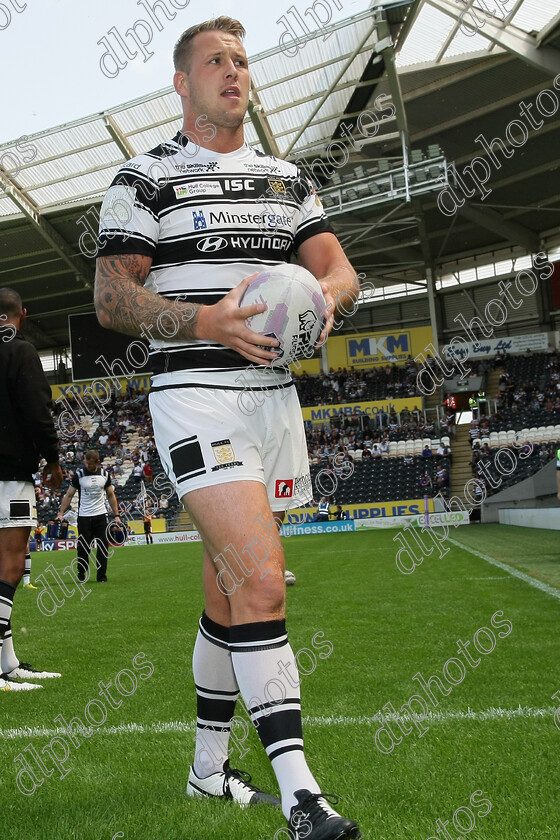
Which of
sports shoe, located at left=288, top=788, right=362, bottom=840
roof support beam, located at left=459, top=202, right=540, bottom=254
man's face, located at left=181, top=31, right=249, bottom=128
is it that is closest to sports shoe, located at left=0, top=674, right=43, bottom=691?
sports shoe, located at left=288, top=788, right=362, bottom=840

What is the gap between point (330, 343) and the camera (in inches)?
1593

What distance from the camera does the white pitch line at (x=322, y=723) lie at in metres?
3.38

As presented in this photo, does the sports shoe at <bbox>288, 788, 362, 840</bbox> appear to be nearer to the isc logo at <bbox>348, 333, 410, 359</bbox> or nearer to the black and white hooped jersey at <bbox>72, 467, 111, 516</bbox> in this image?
the black and white hooped jersey at <bbox>72, 467, 111, 516</bbox>

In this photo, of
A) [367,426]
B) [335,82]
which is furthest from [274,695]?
[367,426]

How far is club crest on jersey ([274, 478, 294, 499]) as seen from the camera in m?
2.49

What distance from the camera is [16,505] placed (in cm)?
471

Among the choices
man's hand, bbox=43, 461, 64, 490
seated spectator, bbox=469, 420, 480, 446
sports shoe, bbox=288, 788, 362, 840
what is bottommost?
seated spectator, bbox=469, 420, 480, 446

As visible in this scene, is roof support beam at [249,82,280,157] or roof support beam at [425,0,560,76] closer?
roof support beam at [425,0,560,76]

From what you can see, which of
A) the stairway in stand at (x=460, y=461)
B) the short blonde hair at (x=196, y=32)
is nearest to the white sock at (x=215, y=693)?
the short blonde hair at (x=196, y=32)

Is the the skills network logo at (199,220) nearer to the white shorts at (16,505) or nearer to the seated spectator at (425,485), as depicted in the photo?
the white shorts at (16,505)

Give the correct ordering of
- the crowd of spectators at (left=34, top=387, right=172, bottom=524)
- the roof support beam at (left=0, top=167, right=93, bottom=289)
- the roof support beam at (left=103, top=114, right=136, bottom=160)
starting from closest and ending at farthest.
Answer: the roof support beam at (left=103, top=114, right=136, bottom=160), the roof support beam at (left=0, top=167, right=93, bottom=289), the crowd of spectators at (left=34, top=387, right=172, bottom=524)

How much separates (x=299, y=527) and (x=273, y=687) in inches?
1088

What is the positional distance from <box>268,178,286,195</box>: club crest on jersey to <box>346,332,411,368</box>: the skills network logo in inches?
1480

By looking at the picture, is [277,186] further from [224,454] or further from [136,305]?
[224,454]
